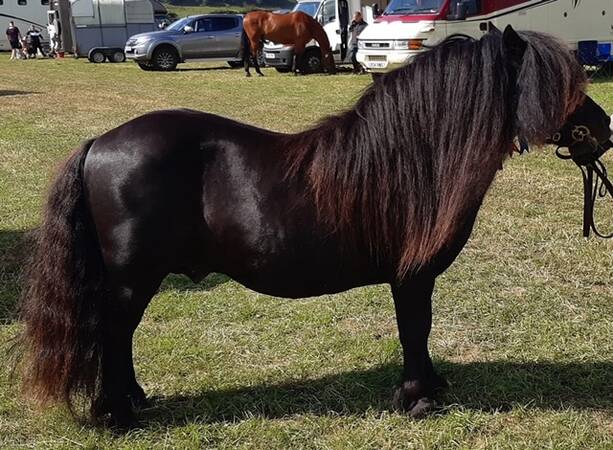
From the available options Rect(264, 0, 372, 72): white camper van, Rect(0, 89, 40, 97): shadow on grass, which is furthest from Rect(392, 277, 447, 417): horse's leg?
Rect(264, 0, 372, 72): white camper van

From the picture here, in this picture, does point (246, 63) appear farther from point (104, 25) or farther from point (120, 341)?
point (120, 341)

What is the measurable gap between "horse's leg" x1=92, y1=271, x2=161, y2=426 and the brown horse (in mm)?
16334

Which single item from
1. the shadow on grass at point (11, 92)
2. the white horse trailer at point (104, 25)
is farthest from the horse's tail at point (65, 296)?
the white horse trailer at point (104, 25)

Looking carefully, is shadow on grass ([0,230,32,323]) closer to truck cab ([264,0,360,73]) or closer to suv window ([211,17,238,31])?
truck cab ([264,0,360,73])

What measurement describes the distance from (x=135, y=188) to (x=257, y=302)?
1800 millimetres

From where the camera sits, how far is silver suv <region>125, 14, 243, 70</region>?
21297 millimetres

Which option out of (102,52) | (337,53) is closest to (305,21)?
(337,53)

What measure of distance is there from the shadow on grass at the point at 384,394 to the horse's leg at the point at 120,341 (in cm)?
17

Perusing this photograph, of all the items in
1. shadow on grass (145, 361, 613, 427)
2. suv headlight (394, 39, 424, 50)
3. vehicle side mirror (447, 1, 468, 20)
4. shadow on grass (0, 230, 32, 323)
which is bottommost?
shadow on grass (145, 361, 613, 427)

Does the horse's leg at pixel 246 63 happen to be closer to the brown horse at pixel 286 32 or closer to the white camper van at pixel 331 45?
the brown horse at pixel 286 32

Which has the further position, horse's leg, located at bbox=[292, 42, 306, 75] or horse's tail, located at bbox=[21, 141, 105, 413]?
horse's leg, located at bbox=[292, 42, 306, 75]

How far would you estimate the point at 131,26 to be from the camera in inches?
1114

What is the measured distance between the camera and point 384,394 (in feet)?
10.3

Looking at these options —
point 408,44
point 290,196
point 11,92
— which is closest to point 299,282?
point 290,196
